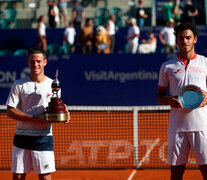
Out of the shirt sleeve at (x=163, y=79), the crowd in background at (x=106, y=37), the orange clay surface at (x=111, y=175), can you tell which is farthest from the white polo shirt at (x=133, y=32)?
the shirt sleeve at (x=163, y=79)

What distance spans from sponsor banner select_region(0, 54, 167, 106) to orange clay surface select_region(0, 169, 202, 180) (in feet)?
20.1

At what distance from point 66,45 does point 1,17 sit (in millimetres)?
5020

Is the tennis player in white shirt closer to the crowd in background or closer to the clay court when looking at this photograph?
the clay court

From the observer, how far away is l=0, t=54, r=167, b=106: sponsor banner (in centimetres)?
1353

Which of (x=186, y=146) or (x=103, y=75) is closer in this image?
(x=186, y=146)

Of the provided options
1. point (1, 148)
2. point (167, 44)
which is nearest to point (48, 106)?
point (1, 148)

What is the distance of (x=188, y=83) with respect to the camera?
14.7ft

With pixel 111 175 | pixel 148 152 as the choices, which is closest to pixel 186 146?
pixel 111 175

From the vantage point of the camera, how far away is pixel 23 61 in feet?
44.5

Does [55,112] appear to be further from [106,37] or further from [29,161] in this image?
[106,37]

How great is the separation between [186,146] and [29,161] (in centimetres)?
170

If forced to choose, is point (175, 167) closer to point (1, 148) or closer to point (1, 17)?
point (1, 148)

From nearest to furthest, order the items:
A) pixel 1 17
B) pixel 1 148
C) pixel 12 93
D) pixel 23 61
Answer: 1. pixel 12 93
2. pixel 1 148
3. pixel 23 61
4. pixel 1 17

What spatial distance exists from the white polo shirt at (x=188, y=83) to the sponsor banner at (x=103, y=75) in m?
8.95
